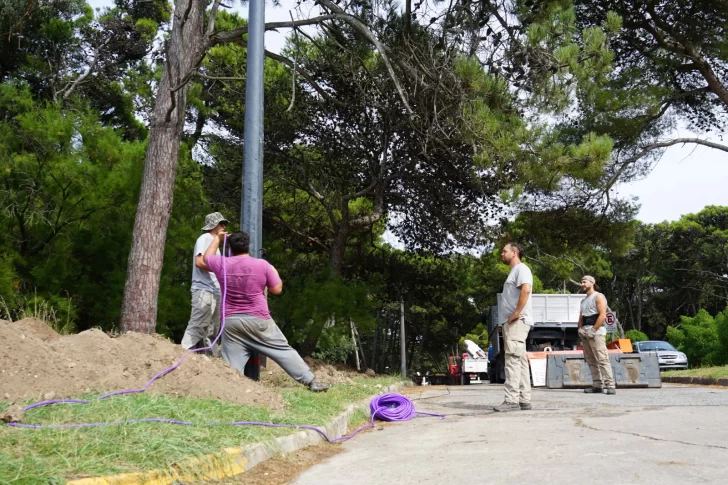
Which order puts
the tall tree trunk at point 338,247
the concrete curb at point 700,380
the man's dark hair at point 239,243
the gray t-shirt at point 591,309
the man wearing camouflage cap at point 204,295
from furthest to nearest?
the tall tree trunk at point 338,247
the concrete curb at point 700,380
the gray t-shirt at point 591,309
the man wearing camouflage cap at point 204,295
the man's dark hair at point 239,243

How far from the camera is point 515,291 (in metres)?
8.08

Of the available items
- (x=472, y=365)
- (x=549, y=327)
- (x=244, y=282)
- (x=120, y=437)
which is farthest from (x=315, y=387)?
(x=472, y=365)

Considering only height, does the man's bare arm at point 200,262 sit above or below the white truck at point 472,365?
above

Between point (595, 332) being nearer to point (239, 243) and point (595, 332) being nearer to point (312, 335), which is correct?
point (239, 243)

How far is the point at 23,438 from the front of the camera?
12.2ft

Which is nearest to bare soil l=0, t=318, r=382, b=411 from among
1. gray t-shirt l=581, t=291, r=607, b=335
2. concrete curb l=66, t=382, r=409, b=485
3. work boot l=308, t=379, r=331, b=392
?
concrete curb l=66, t=382, r=409, b=485

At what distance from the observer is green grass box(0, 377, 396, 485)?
10.5 feet

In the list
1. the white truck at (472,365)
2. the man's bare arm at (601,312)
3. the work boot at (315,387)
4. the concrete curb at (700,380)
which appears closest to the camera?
the work boot at (315,387)

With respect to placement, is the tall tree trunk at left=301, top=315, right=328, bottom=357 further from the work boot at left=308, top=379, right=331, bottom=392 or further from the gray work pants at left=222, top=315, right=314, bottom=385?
the gray work pants at left=222, top=315, right=314, bottom=385

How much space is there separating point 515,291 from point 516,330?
17.8 inches

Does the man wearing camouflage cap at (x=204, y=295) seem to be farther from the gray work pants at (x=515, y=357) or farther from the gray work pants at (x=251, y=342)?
the gray work pants at (x=515, y=357)

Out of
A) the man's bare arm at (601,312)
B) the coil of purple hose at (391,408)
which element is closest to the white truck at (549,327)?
the man's bare arm at (601,312)

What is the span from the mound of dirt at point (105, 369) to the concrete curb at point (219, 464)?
2.84 feet

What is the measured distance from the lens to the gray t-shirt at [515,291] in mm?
7945
